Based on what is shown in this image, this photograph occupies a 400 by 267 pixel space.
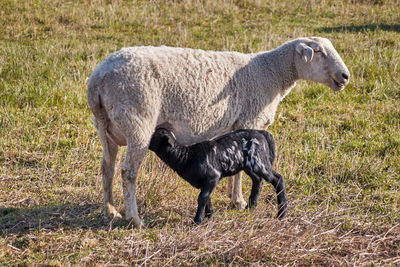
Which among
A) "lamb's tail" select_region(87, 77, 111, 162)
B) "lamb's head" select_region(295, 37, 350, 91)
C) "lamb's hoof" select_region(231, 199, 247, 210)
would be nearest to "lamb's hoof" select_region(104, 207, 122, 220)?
"lamb's tail" select_region(87, 77, 111, 162)

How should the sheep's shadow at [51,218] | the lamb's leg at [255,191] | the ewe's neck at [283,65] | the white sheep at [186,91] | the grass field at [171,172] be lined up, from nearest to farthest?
the grass field at [171,172] → the white sheep at [186,91] → the sheep's shadow at [51,218] → the lamb's leg at [255,191] → the ewe's neck at [283,65]

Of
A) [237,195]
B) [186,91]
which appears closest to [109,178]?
[186,91]

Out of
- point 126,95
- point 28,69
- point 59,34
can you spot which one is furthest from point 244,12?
point 126,95

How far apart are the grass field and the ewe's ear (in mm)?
1427

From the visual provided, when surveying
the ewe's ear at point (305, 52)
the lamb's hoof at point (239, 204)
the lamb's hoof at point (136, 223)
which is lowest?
the lamb's hoof at point (239, 204)

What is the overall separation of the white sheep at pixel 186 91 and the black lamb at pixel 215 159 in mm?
228

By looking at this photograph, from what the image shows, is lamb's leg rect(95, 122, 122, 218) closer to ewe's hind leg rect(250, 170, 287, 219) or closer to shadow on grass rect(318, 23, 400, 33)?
ewe's hind leg rect(250, 170, 287, 219)

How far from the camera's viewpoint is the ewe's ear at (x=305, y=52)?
18.7ft

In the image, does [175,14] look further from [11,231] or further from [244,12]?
[11,231]

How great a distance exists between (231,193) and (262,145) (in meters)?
0.97

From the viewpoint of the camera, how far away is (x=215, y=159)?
16.3ft

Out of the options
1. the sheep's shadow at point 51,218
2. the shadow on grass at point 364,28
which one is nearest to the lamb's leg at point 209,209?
the sheep's shadow at point 51,218

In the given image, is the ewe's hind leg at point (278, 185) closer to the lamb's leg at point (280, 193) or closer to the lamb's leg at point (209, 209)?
the lamb's leg at point (280, 193)

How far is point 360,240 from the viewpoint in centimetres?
469
